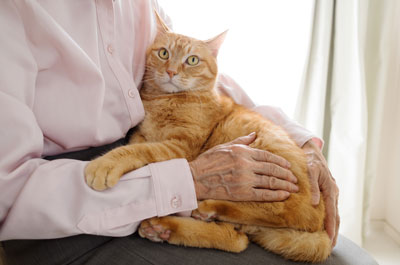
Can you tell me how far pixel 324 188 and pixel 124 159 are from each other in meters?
0.67

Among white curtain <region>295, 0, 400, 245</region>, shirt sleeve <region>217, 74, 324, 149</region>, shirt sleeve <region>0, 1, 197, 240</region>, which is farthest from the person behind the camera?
white curtain <region>295, 0, 400, 245</region>

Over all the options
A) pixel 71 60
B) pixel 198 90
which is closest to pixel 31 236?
pixel 71 60

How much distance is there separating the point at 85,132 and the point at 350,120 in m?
1.70

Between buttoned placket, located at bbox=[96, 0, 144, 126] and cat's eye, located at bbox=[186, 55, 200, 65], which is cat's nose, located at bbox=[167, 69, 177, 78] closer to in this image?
cat's eye, located at bbox=[186, 55, 200, 65]

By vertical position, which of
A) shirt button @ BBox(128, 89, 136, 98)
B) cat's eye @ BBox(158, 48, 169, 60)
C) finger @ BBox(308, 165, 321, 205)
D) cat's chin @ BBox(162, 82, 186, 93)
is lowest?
finger @ BBox(308, 165, 321, 205)

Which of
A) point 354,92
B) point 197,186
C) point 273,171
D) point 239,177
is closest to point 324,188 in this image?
point 273,171

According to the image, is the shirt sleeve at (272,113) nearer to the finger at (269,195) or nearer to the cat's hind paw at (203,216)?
the finger at (269,195)

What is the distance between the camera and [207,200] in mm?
959

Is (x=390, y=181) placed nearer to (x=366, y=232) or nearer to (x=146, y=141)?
(x=366, y=232)

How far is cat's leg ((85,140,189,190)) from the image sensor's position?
0.83 meters

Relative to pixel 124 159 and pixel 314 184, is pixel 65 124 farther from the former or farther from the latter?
pixel 314 184

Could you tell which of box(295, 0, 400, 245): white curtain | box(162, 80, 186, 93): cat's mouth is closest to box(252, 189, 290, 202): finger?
box(162, 80, 186, 93): cat's mouth

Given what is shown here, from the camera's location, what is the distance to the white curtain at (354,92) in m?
1.98

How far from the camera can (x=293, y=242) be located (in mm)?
944
